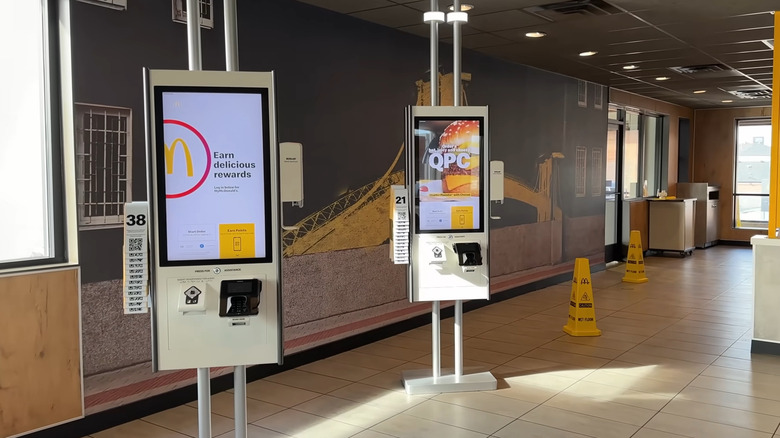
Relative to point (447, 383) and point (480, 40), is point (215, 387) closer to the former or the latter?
point (447, 383)

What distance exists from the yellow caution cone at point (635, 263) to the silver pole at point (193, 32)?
8.15 metres

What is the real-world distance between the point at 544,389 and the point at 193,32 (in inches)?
136

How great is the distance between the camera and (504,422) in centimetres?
418

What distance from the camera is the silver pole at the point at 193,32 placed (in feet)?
8.46

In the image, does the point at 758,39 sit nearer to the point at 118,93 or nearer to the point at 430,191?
the point at 430,191

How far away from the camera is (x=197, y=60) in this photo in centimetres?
262

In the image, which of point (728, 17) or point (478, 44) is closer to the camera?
point (728, 17)

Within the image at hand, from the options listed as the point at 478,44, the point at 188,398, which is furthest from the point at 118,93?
the point at 478,44

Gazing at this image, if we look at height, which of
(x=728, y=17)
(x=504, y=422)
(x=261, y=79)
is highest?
(x=728, y=17)

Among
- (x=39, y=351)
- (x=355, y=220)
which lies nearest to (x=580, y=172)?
(x=355, y=220)

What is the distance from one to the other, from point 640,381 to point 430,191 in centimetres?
209

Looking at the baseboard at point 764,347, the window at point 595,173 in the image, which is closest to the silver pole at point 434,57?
the baseboard at point 764,347

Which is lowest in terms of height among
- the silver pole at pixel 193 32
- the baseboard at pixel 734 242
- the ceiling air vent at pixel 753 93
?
the baseboard at pixel 734 242

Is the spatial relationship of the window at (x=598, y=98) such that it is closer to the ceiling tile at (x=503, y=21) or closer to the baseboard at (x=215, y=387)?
the baseboard at (x=215, y=387)
